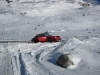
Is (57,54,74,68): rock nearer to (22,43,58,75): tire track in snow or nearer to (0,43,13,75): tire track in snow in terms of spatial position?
(22,43,58,75): tire track in snow

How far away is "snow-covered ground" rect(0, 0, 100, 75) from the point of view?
17.3 m

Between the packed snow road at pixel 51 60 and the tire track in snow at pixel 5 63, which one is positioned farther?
the tire track in snow at pixel 5 63

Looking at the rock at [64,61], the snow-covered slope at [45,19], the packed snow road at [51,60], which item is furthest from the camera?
the snow-covered slope at [45,19]

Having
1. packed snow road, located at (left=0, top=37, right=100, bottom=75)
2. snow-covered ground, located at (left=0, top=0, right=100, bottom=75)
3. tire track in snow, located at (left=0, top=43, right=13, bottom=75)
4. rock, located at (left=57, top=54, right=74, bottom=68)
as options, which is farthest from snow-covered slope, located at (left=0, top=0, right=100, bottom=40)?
rock, located at (left=57, top=54, right=74, bottom=68)

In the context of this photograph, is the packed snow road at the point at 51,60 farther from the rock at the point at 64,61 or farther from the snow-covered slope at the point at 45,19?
the snow-covered slope at the point at 45,19

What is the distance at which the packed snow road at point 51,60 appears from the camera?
54.5 ft

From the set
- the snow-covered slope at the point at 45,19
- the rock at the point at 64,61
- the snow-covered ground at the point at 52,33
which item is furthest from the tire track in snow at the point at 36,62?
the snow-covered slope at the point at 45,19

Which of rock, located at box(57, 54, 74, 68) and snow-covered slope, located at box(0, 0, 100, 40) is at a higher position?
rock, located at box(57, 54, 74, 68)

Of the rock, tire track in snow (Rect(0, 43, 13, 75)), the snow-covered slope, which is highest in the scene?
the rock

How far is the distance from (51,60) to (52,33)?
1981 centimetres

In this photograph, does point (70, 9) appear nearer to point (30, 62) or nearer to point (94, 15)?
point (94, 15)

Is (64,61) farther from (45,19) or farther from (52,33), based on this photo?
(45,19)

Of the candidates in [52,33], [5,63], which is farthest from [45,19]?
[5,63]

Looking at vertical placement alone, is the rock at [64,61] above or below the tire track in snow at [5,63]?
above
